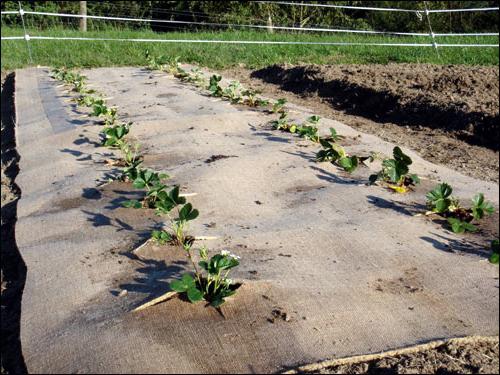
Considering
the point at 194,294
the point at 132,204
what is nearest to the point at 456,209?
the point at 194,294

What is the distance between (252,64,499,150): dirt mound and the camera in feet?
18.2

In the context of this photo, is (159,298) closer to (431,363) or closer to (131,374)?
(131,374)

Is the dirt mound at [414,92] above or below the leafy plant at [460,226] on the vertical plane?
below

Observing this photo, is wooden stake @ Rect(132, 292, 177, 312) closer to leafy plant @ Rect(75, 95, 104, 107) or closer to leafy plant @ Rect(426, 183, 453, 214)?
leafy plant @ Rect(426, 183, 453, 214)

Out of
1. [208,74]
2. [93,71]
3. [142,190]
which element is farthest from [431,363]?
[93,71]

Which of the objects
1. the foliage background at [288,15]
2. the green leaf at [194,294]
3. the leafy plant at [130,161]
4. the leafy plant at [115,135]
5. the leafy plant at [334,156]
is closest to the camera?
the green leaf at [194,294]

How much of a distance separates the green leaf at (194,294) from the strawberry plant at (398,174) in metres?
1.54

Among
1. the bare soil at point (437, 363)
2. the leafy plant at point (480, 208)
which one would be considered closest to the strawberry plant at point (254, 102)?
the leafy plant at point (480, 208)

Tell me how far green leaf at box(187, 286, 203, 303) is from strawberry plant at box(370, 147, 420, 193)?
1.54 meters

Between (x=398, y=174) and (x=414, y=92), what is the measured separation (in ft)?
10.9

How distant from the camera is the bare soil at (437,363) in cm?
206

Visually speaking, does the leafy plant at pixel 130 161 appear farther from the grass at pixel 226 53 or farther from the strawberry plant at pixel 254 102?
the grass at pixel 226 53

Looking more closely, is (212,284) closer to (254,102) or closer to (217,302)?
(217,302)

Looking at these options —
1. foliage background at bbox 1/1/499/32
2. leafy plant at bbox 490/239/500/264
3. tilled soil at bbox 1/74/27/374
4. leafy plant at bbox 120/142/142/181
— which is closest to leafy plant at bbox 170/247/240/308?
tilled soil at bbox 1/74/27/374
